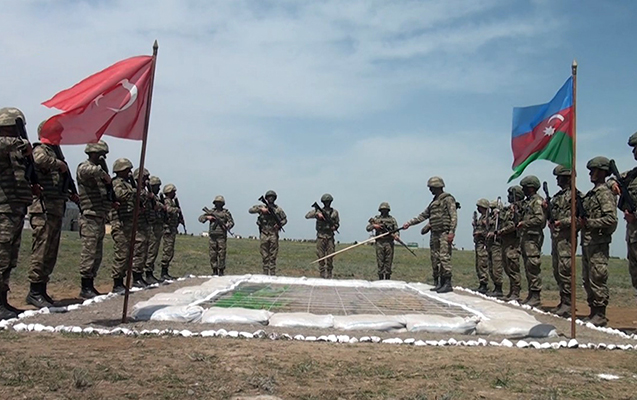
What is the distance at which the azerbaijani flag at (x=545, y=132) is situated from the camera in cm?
643

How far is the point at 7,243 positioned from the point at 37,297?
1479mm

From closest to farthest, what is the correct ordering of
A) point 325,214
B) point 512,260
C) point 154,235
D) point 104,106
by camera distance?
point 104,106 → point 512,260 → point 154,235 → point 325,214

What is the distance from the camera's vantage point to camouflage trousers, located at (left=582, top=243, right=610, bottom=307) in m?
7.69

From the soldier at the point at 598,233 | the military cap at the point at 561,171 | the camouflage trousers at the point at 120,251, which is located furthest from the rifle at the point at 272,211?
the soldier at the point at 598,233

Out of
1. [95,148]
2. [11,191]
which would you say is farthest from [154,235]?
[11,191]

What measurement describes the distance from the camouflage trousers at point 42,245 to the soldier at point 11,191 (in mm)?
918

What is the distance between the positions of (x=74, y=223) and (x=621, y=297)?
3582 centimetres

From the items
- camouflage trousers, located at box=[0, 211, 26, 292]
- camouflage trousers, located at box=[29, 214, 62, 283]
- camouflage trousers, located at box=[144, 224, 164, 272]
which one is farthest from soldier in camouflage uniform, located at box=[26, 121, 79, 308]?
camouflage trousers, located at box=[144, 224, 164, 272]

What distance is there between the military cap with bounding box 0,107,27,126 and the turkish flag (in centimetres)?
101

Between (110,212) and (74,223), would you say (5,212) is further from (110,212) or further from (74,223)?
(74,223)

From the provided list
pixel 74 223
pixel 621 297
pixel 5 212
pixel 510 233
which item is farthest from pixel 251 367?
pixel 74 223

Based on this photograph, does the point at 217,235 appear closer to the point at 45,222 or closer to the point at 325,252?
the point at 325,252

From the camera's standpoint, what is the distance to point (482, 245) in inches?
510

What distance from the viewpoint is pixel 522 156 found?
680cm
